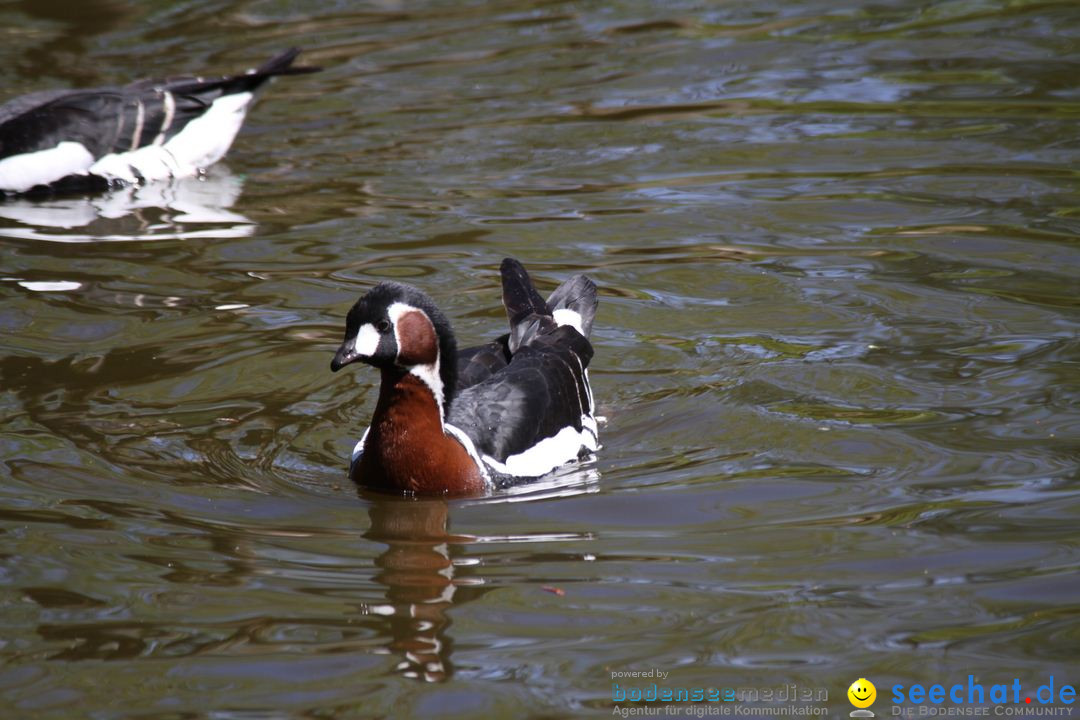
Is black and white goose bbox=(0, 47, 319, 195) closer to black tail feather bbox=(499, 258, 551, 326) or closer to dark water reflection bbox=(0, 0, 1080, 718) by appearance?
dark water reflection bbox=(0, 0, 1080, 718)

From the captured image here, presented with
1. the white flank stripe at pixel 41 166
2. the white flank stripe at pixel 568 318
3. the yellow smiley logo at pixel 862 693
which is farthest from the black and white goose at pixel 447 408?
the white flank stripe at pixel 41 166

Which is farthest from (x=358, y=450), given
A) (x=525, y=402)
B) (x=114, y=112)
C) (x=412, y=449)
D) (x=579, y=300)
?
(x=114, y=112)

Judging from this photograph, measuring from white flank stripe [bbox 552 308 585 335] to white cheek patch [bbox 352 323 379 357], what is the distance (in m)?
1.77

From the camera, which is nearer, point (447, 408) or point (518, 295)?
point (447, 408)

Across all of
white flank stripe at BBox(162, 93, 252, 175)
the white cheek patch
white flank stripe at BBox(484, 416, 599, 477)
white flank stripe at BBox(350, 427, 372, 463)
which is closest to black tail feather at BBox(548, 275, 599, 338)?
white flank stripe at BBox(484, 416, 599, 477)

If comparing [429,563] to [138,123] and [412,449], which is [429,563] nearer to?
[412,449]

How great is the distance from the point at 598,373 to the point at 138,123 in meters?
5.45

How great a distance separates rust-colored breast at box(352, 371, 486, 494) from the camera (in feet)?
21.8

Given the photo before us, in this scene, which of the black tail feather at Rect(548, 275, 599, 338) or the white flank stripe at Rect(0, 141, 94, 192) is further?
the white flank stripe at Rect(0, 141, 94, 192)

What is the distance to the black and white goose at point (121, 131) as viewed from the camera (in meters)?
11.5

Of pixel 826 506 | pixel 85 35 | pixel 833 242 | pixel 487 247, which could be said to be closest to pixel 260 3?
pixel 85 35

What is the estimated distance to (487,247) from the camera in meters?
10.0

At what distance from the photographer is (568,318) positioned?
26.5 feet

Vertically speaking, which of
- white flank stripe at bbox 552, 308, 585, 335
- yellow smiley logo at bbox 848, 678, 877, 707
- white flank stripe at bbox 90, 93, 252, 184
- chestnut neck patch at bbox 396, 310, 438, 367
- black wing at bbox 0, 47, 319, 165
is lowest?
yellow smiley logo at bbox 848, 678, 877, 707
